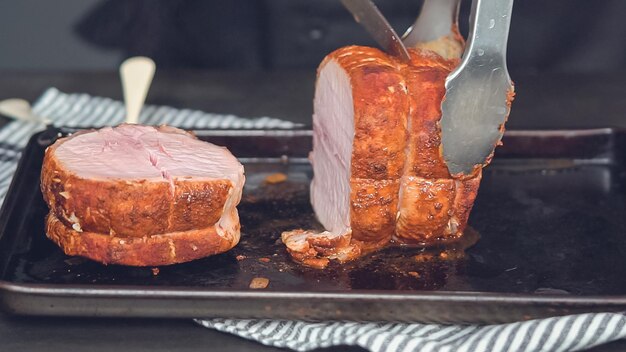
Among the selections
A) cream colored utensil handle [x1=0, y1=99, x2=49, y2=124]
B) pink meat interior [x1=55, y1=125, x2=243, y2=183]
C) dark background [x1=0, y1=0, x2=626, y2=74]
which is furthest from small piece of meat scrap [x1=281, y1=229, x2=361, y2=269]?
dark background [x1=0, y1=0, x2=626, y2=74]

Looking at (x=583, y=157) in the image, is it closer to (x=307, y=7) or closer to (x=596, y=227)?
(x=596, y=227)

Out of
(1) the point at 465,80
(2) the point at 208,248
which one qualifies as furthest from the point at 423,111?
(2) the point at 208,248

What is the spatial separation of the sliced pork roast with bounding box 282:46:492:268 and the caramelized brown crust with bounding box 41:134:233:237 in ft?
0.86

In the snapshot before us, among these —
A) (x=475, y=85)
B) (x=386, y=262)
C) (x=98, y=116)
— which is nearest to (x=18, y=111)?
(x=98, y=116)

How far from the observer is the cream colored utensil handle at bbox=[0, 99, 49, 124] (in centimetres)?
345

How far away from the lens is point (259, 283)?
2.38 metres

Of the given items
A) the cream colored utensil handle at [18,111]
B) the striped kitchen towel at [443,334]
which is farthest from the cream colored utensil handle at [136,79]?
the striped kitchen towel at [443,334]

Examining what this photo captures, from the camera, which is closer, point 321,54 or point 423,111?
point 423,111

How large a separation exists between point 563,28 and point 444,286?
2266mm

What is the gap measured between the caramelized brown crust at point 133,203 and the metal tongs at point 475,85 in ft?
A: 1.94

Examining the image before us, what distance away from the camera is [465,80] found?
2.46m

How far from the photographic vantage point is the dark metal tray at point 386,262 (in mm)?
2184

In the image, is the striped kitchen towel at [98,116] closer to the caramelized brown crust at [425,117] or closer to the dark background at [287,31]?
the dark background at [287,31]

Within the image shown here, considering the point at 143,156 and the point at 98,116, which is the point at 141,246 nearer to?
the point at 143,156
